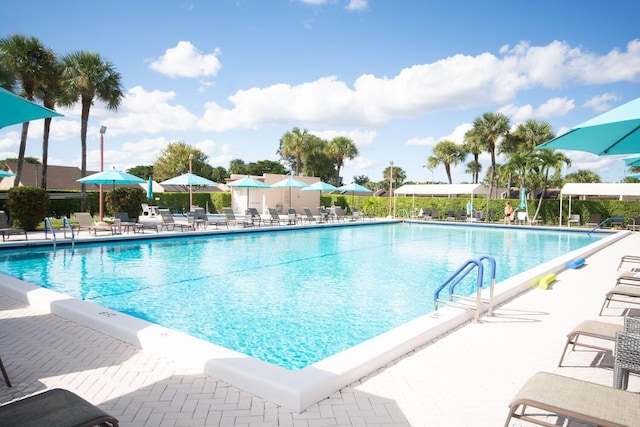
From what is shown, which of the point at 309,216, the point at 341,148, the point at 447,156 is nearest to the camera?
the point at 309,216

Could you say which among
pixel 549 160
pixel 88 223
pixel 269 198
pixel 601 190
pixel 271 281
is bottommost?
pixel 271 281

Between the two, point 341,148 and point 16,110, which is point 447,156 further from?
point 16,110

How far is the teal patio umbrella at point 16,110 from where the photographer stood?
381 centimetres

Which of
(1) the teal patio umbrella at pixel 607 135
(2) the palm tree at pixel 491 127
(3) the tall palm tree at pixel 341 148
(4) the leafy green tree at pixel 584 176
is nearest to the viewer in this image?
(1) the teal patio umbrella at pixel 607 135

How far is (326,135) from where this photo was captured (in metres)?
50.1

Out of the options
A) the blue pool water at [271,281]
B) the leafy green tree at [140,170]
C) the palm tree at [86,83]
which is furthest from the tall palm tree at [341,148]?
the leafy green tree at [140,170]

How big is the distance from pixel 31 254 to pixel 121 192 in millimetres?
6506

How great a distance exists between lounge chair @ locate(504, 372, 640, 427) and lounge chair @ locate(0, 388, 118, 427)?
240 cm

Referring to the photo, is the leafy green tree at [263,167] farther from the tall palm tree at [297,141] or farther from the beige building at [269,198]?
the beige building at [269,198]

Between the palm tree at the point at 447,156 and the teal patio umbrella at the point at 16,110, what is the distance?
151 ft

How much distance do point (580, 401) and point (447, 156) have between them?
47.0 meters

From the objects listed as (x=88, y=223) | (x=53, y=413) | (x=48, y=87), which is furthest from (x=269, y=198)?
(x=53, y=413)

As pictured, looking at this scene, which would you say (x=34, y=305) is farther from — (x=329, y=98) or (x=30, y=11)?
(x=329, y=98)

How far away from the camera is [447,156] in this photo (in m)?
46.8
